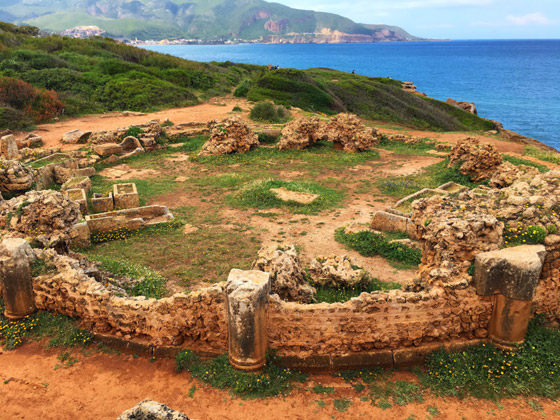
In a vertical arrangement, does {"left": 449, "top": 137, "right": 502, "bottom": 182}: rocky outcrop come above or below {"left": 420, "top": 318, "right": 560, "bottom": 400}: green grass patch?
above

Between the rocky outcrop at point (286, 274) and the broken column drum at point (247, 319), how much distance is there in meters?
1.39

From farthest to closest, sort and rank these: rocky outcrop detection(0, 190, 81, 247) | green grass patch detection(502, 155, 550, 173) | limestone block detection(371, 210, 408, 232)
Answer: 1. green grass patch detection(502, 155, 550, 173)
2. limestone block detection(371, 210, 408, 232)
3. rocky outcrop detection(0, 190, 81, 247)

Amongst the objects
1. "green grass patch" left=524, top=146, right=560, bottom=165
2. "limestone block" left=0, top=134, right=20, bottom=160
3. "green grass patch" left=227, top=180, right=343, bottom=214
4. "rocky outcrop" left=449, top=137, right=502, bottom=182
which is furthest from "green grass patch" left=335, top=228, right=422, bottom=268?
"limestone block" left=0, top=134, right=20, bottom=160

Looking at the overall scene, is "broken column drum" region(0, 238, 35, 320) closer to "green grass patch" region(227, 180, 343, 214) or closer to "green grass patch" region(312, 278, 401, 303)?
"green grass patch" region(312, 278, 401, 303)

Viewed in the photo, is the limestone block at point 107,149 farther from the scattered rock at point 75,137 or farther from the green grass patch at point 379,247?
the green grass patch at point 379,247

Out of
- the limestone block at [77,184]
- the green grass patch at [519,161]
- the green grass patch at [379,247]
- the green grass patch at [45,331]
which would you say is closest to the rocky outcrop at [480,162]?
the green grass patch at [519,161]

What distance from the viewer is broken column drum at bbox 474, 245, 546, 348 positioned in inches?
278

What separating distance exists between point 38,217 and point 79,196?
14.6ft

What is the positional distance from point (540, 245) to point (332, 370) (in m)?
4.29

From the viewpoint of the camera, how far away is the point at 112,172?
63.9 feet

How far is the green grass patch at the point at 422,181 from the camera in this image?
17.2m

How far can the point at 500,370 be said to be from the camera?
708 centimetres

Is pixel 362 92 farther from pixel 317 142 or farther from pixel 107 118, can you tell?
pixel 107 118

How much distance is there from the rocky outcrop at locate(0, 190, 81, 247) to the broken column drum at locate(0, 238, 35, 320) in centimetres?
169
